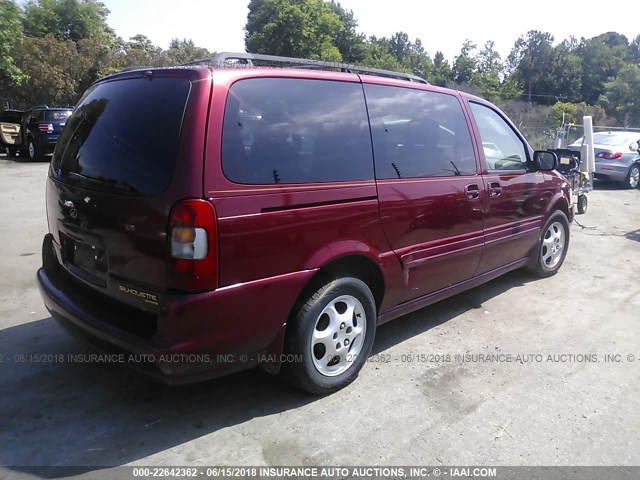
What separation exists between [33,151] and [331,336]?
1711 cm

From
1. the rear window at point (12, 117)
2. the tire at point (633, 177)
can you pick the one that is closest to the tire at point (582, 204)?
the tire at point (633, 177)

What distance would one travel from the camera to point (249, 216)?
2.65m

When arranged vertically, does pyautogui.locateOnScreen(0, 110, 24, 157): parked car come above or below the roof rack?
above

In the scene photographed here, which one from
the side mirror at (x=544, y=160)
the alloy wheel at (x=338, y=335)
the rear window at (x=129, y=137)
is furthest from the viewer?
the side mirror at (x=544, y=160)

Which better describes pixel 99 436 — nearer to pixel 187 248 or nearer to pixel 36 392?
pixel 36 392

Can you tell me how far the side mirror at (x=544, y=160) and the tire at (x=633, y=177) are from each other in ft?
33.0

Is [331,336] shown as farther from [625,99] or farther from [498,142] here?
[625,99]

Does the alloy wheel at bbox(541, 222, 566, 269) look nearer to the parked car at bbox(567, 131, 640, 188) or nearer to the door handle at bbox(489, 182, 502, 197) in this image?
the door handle at bbox(489, 182, 502, 197)

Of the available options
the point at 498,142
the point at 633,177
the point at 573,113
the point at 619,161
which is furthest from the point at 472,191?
the point at 573,113

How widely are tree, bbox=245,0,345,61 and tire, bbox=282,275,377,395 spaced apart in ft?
193

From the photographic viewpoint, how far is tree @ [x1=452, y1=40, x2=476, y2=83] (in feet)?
274

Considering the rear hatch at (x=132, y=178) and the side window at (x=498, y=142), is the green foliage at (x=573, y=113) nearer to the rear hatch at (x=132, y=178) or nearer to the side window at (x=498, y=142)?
the side window at (x=498, y=142)

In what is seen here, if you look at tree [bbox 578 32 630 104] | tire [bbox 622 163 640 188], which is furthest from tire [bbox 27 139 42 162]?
tree [bbox 578 32 630 104]

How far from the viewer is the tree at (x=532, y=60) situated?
83.5 metres
